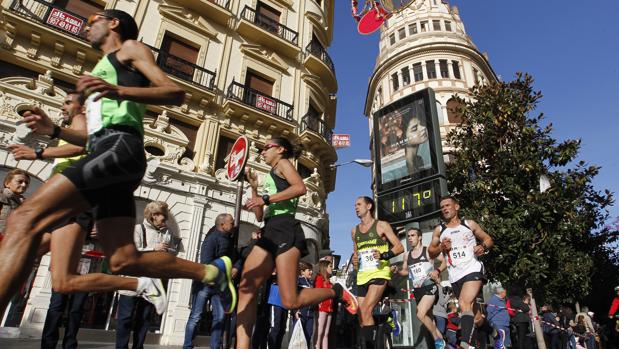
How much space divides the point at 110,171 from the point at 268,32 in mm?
15155

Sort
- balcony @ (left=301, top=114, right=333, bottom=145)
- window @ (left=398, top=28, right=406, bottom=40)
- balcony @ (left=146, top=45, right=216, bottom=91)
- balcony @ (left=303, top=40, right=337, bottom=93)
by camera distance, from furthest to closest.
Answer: window @ (left=398, top=28, right=406, bottom=40) → balcony @ (left=303, top=40, right=337, bottom=93) → balcony @ (left=301, top=114, right=333, bottom=145) → balcony @ (left=146, top=45, right=216, bottom=91)

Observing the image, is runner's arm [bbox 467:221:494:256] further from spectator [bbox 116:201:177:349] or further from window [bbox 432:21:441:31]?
window [bbox 432:21:441:31]

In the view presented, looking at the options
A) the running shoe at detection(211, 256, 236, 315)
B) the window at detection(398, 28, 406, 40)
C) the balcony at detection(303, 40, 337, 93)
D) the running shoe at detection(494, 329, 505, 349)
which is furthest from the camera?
the window at detection(398, 28, 406, 40)

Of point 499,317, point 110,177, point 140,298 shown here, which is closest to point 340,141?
point 499,317

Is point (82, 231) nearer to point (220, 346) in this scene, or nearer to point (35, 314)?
point (220, 346)

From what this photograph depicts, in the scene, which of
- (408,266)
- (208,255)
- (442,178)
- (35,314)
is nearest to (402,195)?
(442,178)

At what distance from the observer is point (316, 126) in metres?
15.9

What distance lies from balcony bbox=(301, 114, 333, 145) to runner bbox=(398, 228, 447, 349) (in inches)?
360

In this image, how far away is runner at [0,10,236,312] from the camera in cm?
169

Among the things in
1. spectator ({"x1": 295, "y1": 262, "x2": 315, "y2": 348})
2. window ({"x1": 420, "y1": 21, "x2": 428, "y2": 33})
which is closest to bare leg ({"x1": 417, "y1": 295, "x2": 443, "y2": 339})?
spectator ({"x1": 295, "y1": 262, "x2": 315, "y2": 348})

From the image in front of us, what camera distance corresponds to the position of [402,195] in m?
8.51

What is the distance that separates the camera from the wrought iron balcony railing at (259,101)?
1393 cm

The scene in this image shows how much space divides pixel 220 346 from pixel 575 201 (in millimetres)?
12400

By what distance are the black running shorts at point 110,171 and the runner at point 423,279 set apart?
501cm
